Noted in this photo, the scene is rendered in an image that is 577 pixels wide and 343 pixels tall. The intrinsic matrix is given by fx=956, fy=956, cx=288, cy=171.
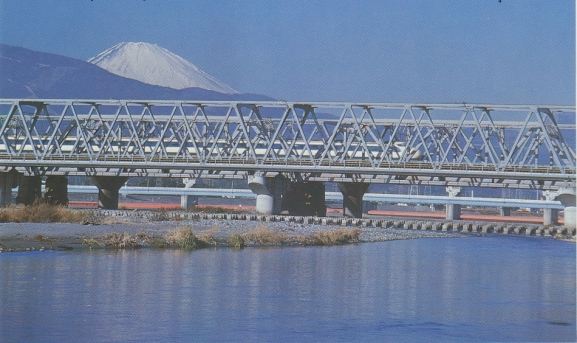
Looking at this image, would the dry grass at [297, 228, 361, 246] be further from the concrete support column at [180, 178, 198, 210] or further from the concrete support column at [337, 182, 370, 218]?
the concrete support column at [180, 178, 198, 210]

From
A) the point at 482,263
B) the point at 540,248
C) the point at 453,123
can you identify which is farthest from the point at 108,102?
the point at 482,263

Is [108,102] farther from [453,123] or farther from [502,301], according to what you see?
[502,301]

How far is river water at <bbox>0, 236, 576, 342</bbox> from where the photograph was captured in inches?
1163

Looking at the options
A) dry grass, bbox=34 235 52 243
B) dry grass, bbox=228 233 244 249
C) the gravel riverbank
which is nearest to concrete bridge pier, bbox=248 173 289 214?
the gravel riverbank

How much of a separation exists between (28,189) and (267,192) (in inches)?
1091

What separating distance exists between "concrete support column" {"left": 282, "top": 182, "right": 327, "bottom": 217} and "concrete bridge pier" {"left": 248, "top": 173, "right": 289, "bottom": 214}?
2551 mm

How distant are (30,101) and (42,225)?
157 ft

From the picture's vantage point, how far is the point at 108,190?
110688 millimetres

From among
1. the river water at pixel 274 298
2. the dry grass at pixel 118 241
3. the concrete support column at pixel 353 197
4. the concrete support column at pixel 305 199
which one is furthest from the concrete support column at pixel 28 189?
the river water at pixel 274 298

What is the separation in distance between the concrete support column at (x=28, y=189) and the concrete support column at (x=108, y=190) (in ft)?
21.6

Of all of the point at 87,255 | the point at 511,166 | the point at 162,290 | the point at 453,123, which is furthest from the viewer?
the point at 453,123

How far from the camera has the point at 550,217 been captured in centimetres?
11800

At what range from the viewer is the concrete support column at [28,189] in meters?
106

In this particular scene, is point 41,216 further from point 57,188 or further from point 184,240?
point 57,188
